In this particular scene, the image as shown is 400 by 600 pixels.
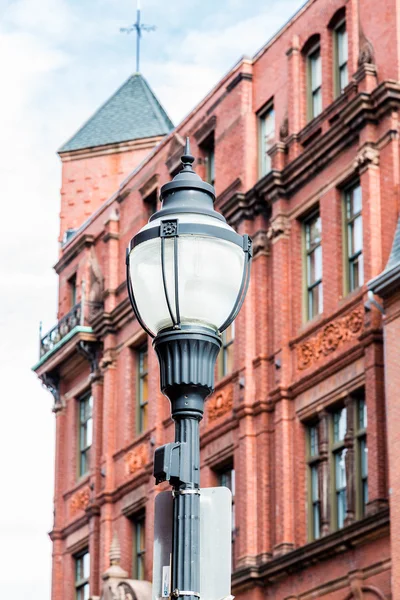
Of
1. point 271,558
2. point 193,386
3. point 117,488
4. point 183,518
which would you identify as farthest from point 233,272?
point 117,488

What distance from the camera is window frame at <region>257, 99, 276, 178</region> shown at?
116 ft

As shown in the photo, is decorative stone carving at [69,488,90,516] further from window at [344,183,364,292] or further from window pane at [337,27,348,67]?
window pane at [337,27,348,67]

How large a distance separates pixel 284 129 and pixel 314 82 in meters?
1.22

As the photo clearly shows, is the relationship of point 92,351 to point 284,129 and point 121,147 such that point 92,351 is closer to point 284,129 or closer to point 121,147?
point 121,147

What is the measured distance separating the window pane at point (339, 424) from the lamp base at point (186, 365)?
21.0 meters

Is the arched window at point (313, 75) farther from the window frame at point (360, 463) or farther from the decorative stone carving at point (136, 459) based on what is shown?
the decorative stone carving at point (136, 459)

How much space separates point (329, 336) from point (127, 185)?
40.8 feet

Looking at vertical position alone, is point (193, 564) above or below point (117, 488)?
below

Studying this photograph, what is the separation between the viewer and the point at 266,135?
35.8m

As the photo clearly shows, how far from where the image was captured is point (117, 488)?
1567 inches

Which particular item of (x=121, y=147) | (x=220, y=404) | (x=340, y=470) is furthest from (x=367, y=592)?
(x=121, y=147)

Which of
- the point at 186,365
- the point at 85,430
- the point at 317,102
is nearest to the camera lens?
the point at 186,365

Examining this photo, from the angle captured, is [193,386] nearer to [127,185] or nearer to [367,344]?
[367,344]

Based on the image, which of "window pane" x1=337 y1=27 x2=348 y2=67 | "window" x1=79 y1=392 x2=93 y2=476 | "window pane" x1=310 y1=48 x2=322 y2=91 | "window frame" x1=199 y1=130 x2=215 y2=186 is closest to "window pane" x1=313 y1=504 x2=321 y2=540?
"window pane" x1=310 y1=48 x2=322 y2=91
